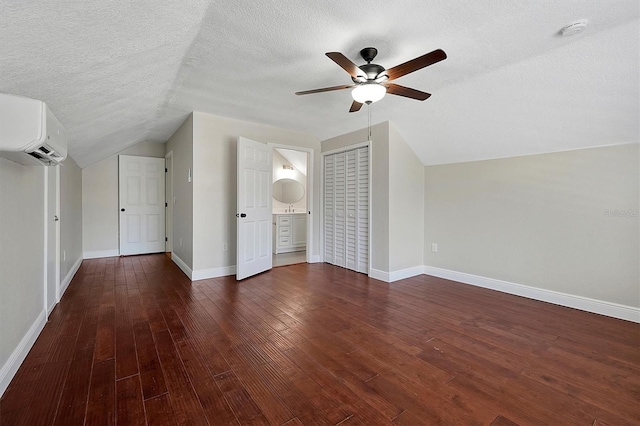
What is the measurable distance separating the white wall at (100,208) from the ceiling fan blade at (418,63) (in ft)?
18.5

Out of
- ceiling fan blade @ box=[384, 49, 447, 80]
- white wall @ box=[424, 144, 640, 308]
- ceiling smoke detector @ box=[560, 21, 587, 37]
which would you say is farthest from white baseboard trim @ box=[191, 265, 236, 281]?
ceiling smoke detector @ box=[560, 21, 587, 37]

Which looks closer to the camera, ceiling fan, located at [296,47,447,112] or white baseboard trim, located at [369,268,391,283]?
ceiling fan, located at [296,47,447,112]

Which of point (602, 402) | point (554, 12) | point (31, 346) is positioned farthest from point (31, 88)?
point (602, 402)

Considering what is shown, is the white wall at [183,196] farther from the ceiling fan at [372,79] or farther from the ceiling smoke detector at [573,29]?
the ceiling smoke detector at [573,29]

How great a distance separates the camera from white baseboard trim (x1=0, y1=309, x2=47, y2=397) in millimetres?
1584

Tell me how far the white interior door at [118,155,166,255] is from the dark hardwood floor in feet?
8.73

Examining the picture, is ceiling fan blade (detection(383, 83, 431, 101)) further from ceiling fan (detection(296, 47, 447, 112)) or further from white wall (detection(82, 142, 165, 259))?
white wall (detection(82, 142, 165, 259))

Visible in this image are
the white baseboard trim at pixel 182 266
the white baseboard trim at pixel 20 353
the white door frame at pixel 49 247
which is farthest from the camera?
the white baseboard trim at pixel 182 266

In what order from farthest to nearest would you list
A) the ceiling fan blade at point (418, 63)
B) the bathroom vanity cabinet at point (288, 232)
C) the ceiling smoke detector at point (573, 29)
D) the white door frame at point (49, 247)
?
the bathroom vanity cabinet at point (288, 232) → the white door frame at point (49, 247) → the ceiling smoke detector at point (573, 29) → the ceiling fan blade at point (418, 63)

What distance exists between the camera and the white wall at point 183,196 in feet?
13.1

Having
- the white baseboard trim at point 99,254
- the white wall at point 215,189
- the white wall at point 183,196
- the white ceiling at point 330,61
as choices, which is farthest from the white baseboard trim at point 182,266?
the white ceiling at point 330,61

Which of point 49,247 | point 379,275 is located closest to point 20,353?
point 49,247

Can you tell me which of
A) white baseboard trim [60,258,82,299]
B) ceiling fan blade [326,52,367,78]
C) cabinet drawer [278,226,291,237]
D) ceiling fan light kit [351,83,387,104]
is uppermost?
ceiling fan blade [326,52,367,78]

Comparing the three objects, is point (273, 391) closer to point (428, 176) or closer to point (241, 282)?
point (241, 282)
